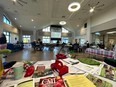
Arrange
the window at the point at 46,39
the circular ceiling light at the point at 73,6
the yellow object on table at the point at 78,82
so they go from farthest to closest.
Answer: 1. the window at the point at 46,39
2. the circular ceiling light at the point at 73,6
3. the yellow object on table at the point at 78,82

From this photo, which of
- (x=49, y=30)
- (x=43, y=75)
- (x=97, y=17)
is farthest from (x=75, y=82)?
(x=49, y=30)

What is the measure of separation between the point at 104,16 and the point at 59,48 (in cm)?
571

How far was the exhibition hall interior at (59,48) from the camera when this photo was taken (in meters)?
0.75

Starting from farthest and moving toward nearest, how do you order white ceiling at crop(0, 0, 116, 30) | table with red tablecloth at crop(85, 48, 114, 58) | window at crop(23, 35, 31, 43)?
window at crop(23, 35, 31, 43) → white ceiling at crop(0, 0, 116, 30) → table with red tablecloth at crop(85, 48, 114, 58)

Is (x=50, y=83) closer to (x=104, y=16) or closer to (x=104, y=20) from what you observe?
(x=104, y=20)

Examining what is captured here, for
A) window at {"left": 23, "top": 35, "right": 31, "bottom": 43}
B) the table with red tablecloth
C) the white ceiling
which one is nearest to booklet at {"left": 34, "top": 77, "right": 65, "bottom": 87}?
the table with red tablecloth

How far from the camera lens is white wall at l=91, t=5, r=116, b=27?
22.5 feet

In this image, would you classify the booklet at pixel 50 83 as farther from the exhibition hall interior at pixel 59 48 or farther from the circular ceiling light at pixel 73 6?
the circular ceiling light at pixel 73 6

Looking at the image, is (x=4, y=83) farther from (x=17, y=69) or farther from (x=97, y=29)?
(x=97, y=29)

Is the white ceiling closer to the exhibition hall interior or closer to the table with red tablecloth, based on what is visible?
the exhibition hall interior

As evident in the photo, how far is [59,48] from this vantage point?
1087cm

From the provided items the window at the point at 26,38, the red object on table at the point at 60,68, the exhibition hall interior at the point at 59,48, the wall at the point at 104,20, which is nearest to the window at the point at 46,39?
the exhibition hall interior at the point at 59,48

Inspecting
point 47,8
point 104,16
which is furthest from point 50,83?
point 104,16

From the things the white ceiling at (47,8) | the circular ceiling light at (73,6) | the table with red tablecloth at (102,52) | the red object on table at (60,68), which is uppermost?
the white ceiling at (47,8)
